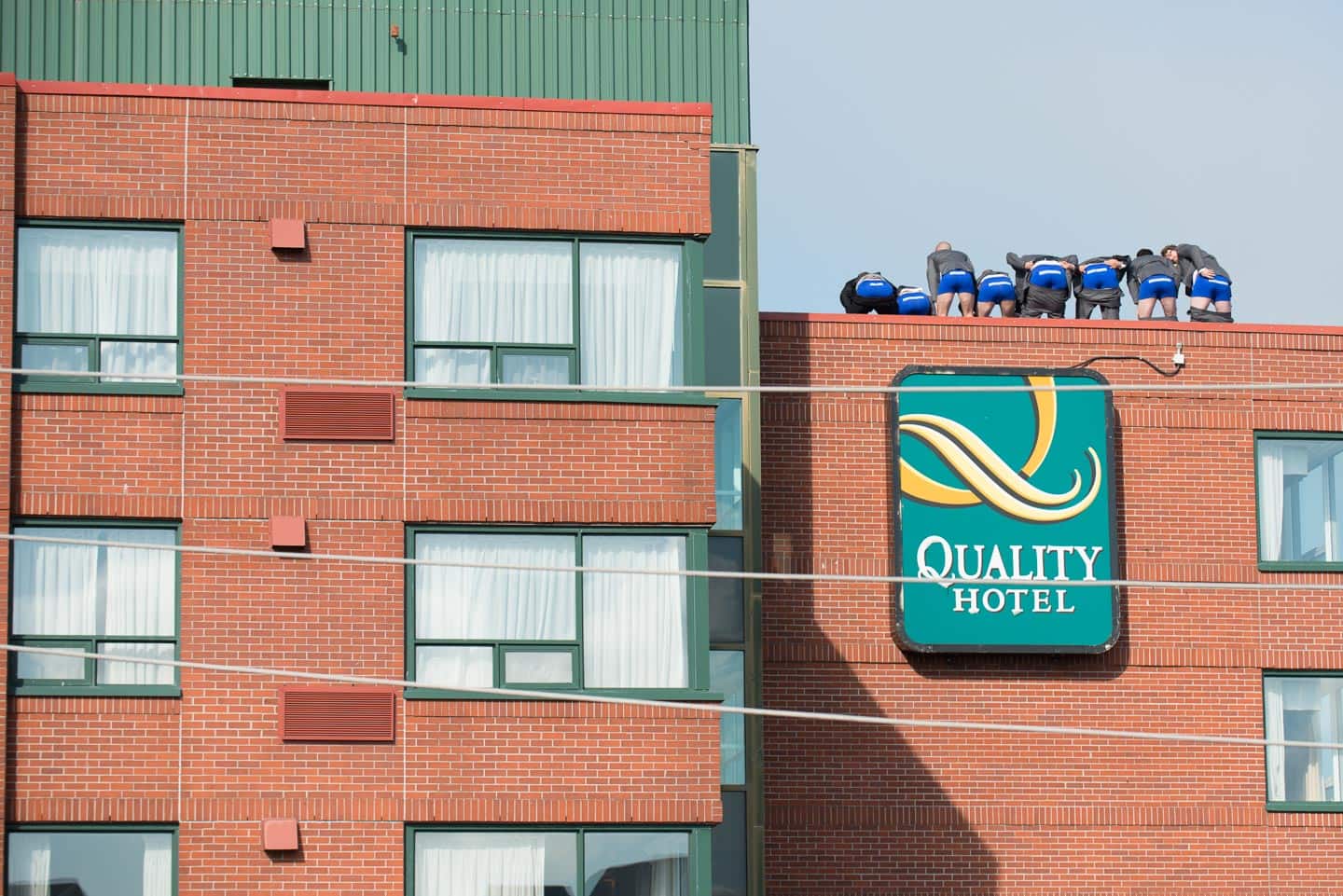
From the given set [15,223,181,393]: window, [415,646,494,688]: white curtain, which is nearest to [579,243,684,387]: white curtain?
[415,646,494,688]: white curtain

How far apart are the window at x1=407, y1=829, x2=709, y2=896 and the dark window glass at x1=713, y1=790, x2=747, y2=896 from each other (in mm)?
4079

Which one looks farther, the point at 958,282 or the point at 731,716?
the point at 958,282

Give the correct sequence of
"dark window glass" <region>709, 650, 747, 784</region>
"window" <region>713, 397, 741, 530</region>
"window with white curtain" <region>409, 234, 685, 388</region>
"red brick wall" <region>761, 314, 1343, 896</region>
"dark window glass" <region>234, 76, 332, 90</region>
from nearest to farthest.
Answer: "window with white curtain" <region>409, 234, 685, 388</region>
"dark window glass" <region>709, 650, 747, 784</region>
"red brick wall" <region>761, 314, 1343, 896</region>
"window" <region>713, 397, 741, 530</region>
"dark window glass" <region>234, 76, 332, 90</region>

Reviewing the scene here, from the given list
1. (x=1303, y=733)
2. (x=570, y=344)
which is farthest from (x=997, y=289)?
(x=570, y=344)

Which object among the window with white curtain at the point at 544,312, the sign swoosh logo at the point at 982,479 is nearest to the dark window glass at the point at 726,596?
the sign swoosh logo at the point at 982,479

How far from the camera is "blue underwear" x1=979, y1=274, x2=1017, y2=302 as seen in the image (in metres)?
28.3

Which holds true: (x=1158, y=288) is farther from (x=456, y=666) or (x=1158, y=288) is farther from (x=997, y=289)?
(x=456, y=666)

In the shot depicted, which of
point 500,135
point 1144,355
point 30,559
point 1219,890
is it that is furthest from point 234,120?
point 1219,890

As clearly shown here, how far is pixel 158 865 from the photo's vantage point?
20828mm

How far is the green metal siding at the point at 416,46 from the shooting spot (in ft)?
91.9

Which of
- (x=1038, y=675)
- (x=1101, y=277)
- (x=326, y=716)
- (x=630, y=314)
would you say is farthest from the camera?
(x=1101, y=277)

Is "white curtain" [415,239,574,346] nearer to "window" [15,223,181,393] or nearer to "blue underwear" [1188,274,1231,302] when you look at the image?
"window" [15,223,181,393]

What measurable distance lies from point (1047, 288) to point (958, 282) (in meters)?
1.05

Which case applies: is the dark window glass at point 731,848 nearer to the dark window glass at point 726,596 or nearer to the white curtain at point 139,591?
the dark window glass at point 726,596
